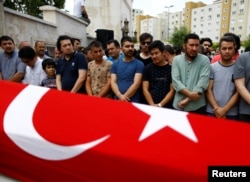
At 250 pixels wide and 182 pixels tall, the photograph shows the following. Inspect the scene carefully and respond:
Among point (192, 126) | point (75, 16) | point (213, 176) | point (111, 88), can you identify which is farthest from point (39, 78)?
point (75, 16)

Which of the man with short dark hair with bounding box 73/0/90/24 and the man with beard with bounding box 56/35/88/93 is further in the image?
the man with short dark hair with bounding box 73/0/90/24

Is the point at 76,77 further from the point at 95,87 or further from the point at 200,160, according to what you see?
the point at 200,160

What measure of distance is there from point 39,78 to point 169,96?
5.70 feet

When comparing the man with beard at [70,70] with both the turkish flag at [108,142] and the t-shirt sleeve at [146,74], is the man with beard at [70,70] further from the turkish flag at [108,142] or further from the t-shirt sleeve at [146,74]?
the turkish flag at [108,142]

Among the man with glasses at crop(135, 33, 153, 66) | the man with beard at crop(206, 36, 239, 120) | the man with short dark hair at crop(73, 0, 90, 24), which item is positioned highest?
the man with short dark hair at crop(73, 0, 90, 24)

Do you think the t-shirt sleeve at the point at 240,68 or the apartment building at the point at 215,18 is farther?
the apartment building at the point at 215,18

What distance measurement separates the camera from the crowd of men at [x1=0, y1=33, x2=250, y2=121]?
244 centimetres

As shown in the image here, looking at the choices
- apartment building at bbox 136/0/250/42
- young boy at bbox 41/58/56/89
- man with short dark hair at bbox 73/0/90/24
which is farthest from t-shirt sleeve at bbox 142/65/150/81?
apartment building at bbox 136/0/250/42

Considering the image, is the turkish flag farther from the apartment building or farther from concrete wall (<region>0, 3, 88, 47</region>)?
the apartment building

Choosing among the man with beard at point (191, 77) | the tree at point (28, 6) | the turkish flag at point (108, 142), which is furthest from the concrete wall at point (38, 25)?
the tree at point (28, 6)

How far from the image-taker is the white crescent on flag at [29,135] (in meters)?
1.17

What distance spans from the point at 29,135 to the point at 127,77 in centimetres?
176

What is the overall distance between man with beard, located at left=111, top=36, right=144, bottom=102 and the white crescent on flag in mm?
1423

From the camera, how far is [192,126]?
1234 millimetres
